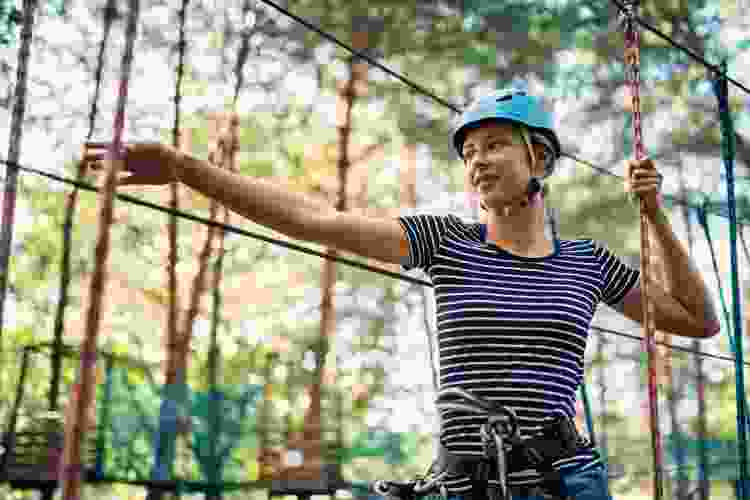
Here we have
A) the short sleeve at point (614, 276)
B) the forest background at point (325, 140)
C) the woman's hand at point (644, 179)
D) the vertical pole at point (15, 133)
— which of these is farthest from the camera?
the forest background at point (325, 140)

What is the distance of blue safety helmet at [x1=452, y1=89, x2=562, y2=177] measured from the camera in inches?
47.4

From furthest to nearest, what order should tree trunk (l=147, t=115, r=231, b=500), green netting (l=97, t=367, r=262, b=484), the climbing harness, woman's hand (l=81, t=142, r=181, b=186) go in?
tree trunk (l=147, t=115, r=231, b=500) < green netting (l=97, t=367, r=262, b=484) < the climbing harness < woman's hand (l=81, t=142, r=181, b=186)

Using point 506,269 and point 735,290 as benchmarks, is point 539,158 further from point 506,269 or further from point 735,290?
point 735,290

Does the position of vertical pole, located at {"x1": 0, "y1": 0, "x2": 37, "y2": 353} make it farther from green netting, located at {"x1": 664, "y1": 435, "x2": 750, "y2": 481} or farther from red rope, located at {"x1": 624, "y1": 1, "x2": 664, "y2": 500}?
green netting, located at {"x1": 664, "y1": 435, "x2": 750, "y2": 481}

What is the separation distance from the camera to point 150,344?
8.45 meters

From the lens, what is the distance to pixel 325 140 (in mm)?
7738

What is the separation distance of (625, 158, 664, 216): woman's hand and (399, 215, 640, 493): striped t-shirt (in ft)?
0.45

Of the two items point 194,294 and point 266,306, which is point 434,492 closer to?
point 194,294

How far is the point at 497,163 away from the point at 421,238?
15 centimetres

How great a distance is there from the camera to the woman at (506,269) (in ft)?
3.56

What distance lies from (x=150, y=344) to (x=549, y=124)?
7.69m

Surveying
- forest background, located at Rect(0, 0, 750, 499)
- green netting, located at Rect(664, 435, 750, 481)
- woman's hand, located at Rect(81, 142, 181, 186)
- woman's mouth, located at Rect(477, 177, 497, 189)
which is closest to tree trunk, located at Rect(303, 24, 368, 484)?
forest background, located at Rect(0, 0, 750, 499)

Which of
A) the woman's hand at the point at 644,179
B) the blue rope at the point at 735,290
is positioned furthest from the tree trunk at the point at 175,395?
the woman's hand at the point at 644,179

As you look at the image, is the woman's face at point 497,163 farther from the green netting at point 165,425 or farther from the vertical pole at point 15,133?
the green netting at point 165,425
